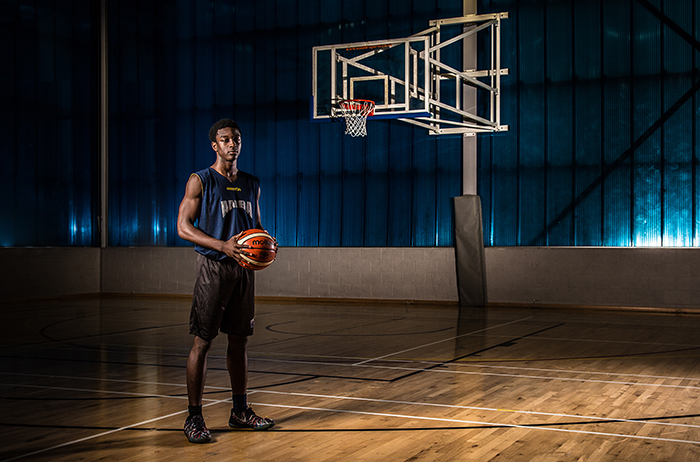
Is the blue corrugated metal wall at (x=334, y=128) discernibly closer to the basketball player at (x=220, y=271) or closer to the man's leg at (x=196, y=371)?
the basketball player at (x=220, y=271)

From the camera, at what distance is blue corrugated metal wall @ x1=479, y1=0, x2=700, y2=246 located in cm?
1352

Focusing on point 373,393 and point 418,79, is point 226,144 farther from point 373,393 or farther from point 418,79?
point 418,79

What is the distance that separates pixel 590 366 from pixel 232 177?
430 centimetres

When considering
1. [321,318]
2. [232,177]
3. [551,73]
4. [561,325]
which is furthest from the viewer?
[551,73]

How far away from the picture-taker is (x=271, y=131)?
1656 centimetres

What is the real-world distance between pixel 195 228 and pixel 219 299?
17.0 inches

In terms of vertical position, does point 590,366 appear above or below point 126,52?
below

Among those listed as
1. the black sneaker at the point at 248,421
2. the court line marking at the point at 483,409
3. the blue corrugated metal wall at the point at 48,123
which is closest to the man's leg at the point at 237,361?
the black sneaker at the point at 248,421

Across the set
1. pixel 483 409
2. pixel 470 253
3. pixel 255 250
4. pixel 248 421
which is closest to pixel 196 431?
pixel 248 421

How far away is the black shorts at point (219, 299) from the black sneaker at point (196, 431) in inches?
18.9

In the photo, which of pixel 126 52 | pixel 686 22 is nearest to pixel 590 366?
pixel 686 22

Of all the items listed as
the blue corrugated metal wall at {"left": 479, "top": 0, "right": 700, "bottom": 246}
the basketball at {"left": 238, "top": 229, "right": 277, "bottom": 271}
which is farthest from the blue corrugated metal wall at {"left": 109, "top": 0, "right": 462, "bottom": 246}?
the basketball at {"left": 238, "top": 229, "right": 277, "bottom": 271}

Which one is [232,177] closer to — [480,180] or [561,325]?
[561,325]

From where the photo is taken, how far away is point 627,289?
13.6 m
